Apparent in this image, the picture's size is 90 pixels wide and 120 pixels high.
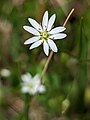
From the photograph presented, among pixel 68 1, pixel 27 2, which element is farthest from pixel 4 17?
pixel 68 1

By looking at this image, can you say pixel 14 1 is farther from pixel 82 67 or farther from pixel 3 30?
pixel 82 67

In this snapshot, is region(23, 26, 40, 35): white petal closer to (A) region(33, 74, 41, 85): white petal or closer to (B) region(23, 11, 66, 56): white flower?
(B) region(23, 11, 66, 56): white flower

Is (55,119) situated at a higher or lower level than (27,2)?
lower

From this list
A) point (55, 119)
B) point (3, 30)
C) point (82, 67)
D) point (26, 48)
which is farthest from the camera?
point (3, 30)

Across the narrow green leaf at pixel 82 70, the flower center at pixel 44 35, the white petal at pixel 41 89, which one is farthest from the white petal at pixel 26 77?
the flower center at pixel 44 35

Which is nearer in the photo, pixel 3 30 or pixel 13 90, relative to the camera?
pixel 13 90

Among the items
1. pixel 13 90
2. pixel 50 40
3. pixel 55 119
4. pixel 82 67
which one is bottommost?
pixel 55 119
